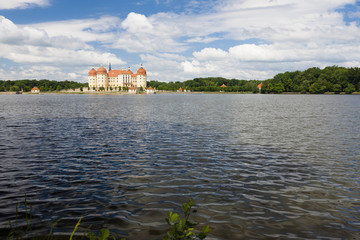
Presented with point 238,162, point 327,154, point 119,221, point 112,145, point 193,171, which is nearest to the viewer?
point 119,221

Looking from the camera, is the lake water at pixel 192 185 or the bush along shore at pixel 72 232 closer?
the bush along shore at pixel 72 232

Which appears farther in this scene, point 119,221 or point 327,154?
point 327,154

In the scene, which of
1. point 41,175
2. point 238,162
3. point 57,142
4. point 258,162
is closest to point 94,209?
point 41,175

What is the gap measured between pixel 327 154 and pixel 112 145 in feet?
48.7

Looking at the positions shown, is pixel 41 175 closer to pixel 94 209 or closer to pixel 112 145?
pixel 94 209

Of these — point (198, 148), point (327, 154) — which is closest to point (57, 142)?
point (198, 148)

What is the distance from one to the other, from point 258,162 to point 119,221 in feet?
30.8

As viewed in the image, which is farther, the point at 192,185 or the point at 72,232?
the point at 192,185

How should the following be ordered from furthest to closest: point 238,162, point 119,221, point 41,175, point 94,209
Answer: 1. point 238,162
2. point 41,175
3. point 94,209
4. point 119,221

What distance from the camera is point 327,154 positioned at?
1677 cm

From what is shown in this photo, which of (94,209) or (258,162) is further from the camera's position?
(258,162)

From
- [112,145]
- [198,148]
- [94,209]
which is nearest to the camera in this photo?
[94,209]

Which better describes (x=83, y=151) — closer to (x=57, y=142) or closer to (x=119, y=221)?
(x=57, y=142)

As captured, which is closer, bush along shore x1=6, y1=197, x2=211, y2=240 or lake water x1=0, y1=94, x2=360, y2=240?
bush along shore x1=6, y1=197, x2=211, y2=240
